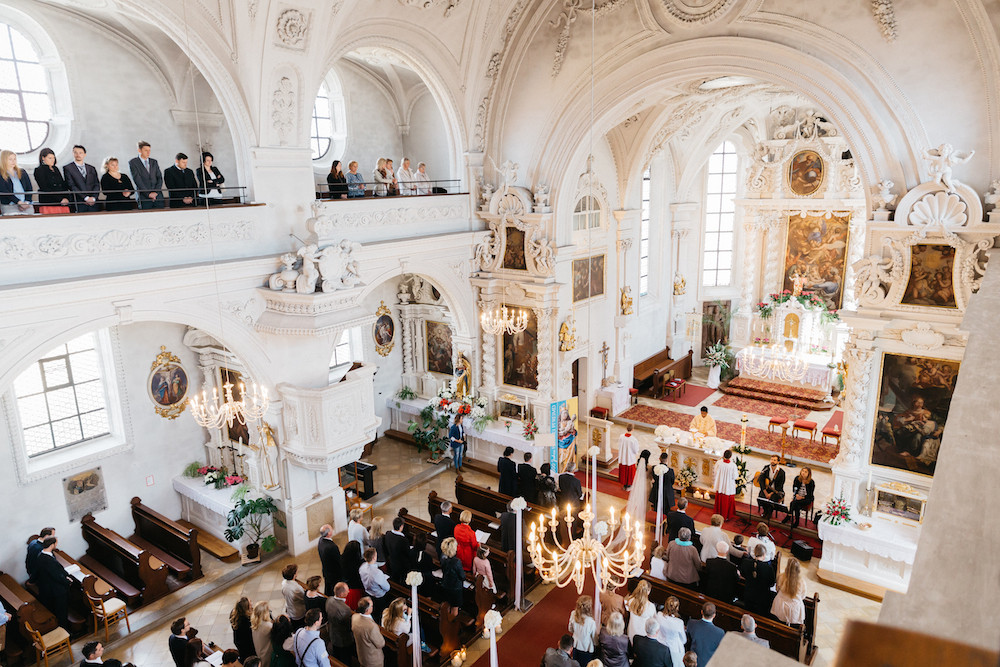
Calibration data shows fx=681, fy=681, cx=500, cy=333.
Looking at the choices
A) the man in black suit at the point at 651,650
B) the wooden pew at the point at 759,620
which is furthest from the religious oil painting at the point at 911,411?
the man in black suit at the point at 651,650

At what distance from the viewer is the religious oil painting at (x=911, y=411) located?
10367mm

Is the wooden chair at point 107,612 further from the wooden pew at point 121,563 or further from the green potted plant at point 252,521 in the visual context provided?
the green potted plant at point 252,521

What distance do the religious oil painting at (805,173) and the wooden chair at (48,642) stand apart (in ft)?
66.6

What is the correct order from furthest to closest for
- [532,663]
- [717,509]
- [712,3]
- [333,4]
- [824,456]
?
[824,456] → [717,509] → [712,3] → [333,4] → [532,663]

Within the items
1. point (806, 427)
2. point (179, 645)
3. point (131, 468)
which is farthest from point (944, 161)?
point (131, 468)

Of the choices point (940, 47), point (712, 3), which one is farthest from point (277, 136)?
point (940, 47)

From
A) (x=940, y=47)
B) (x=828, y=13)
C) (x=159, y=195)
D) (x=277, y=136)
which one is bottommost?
(x=159, y=195)

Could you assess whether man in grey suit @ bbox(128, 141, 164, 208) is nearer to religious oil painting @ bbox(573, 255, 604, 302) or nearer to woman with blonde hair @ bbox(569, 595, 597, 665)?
woman with blonde hair @ bbox(569, 595, 597, 665)

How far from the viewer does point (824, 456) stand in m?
15.7

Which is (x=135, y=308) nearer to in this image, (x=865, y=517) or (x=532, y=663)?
(x=532, y=663)

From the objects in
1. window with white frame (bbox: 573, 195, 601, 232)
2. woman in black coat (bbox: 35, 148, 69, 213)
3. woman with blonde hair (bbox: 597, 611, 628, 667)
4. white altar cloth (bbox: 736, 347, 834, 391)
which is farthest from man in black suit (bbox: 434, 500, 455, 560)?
white altar cloth (bbox: 736, 347, 834, 391)

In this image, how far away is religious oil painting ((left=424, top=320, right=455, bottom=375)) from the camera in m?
16.7

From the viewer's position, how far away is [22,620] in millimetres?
9273

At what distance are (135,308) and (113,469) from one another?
4.24 m
